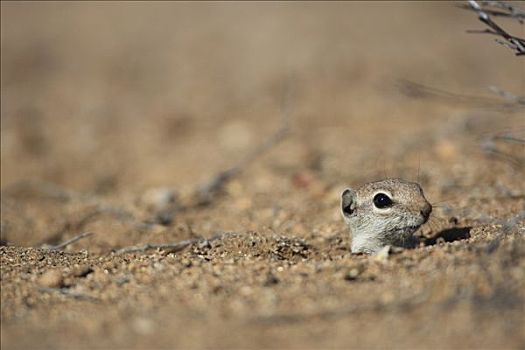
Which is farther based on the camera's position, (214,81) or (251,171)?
(214,81)

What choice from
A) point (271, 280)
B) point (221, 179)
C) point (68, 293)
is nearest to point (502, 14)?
point (271, 280)

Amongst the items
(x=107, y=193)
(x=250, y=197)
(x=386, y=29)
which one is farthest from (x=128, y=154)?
(x=386, y=29)

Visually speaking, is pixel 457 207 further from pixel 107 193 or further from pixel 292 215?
pixel 107 193

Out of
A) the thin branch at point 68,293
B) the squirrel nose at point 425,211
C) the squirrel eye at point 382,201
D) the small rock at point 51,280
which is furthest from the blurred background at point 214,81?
the thin branch at point 68,293

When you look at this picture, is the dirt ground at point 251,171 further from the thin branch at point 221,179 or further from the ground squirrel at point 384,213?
the ground squirrel at point 384,213

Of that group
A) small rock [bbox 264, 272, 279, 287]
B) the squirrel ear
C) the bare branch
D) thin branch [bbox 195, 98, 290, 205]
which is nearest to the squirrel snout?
the squirrel ear

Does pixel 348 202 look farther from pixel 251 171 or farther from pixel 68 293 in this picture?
pixel 251 171
